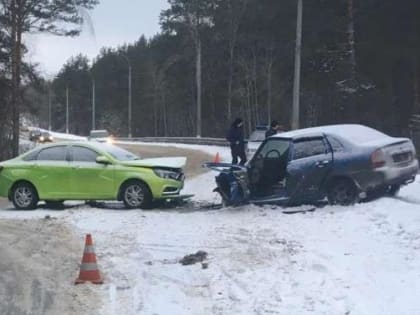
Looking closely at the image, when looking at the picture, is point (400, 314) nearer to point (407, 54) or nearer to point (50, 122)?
point (407, 54)

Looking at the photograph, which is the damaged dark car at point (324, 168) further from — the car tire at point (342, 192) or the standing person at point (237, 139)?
the standing person at point (237, 139)

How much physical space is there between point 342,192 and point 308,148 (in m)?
1.10

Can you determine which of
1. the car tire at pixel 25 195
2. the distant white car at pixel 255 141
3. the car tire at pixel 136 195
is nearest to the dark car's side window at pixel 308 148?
the car tire at pixel 136 195

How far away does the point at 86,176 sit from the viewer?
53.1ft

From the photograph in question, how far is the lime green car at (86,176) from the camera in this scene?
52.3 feet

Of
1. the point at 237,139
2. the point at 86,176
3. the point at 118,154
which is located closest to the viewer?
the point at 86,176

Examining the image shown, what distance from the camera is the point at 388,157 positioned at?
13148 millimetres

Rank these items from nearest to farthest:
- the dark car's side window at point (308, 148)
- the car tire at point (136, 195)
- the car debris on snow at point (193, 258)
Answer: the car debris on snow at point (193, 258), the dark car's side window at point (308, 148), the car tire at point (136, 195)

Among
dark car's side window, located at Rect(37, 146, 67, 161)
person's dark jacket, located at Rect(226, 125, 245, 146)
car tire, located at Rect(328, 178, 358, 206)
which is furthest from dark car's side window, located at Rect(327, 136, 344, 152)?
person's dark jacket, located at Rect(226, 125, 245, 146)

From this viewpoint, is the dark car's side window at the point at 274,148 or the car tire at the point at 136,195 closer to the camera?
the dark car's side window at the point at 274,148

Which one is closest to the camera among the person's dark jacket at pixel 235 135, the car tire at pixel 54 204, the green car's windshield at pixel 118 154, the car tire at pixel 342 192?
the car tire at pixel 342 192

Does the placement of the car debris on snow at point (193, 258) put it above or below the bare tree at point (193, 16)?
below

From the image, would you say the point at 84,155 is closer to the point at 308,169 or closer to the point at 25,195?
the point at 25,195

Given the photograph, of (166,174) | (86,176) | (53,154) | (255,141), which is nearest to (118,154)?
(86,176)
